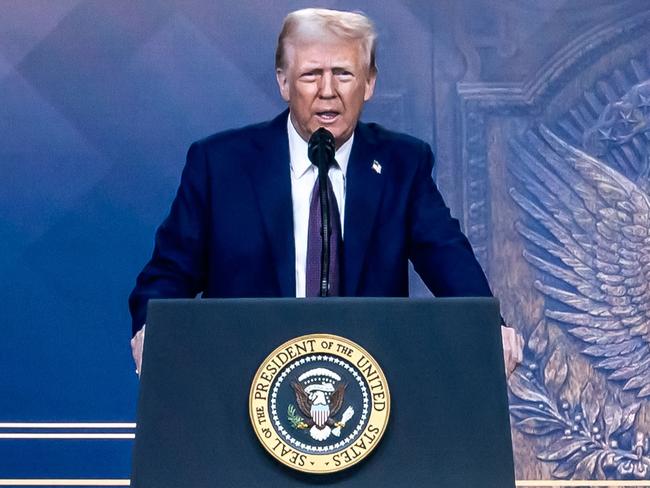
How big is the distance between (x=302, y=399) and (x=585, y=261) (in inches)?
95.4

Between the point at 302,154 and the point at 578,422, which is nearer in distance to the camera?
the point at 302,154

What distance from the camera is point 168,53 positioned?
3637 mm

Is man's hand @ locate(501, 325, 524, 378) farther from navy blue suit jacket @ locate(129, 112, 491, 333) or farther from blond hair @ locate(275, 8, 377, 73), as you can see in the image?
blond hair @ locate(275, 8, 377, 73)

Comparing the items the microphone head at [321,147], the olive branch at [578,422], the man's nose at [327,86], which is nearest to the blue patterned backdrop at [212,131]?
the olive branch at [578,422]

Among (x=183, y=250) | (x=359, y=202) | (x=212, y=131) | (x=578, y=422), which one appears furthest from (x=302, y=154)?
(x=578, y=422)

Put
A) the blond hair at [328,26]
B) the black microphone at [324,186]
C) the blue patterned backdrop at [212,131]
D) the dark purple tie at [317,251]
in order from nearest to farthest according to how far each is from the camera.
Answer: the black microphone at [324,186] < the dark purple tie at [317,251] < the blond hair at [328,26] < the blue patterned backdrop at [212,131]

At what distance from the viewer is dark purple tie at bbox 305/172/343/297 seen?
1989 millimetres

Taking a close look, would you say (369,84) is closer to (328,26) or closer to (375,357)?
(328,26)

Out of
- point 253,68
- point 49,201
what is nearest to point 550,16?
point 253,68

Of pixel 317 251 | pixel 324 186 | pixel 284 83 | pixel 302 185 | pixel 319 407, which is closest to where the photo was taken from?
pixel 319 407

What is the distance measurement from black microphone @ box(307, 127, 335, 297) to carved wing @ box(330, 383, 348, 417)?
217mm

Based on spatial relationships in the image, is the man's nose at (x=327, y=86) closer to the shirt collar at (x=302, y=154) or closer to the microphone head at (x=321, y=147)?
the shirt collar at (x=302, y=154)

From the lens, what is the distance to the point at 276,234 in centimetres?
207

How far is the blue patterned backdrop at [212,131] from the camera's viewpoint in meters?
3.58
